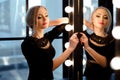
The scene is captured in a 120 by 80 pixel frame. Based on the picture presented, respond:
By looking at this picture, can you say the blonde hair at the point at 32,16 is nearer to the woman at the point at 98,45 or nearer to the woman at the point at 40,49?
the woman at the point at 40,49

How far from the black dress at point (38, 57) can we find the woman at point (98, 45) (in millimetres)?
158

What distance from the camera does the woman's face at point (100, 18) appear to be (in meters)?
0.94

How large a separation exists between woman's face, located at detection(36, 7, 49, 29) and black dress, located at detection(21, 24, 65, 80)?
0.21ft

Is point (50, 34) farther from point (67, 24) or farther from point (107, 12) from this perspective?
point (107, 12)

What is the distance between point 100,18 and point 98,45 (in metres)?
0.12

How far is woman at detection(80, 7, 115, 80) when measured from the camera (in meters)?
0.92

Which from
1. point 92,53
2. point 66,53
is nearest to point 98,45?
point 92,53

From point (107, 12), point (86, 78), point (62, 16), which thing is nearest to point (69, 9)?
point (62, 16)

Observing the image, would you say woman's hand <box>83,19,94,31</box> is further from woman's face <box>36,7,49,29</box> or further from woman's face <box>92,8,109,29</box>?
woman's face <box>36,7,49,29</box>

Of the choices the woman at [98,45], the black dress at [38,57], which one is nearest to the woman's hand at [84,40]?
the woman at [98,45]

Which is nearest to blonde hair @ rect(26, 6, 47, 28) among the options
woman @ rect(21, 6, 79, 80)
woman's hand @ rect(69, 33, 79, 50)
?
woman @ rect(21, 6, 79, 80)

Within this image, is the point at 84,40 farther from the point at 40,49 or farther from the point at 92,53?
the point at 40,49

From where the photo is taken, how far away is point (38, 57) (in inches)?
36.9

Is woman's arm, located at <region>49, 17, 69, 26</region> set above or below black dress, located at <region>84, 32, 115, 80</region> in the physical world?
above
